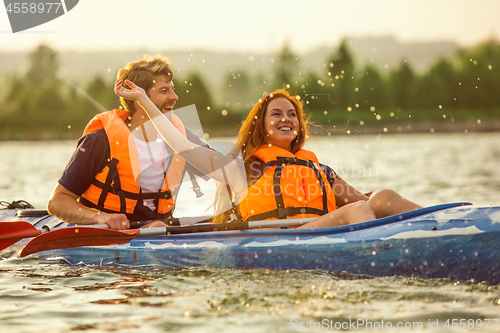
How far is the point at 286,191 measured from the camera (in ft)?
10.6

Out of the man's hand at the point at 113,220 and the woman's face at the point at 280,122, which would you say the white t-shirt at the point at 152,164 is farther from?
the woman's face at the point at 280,122

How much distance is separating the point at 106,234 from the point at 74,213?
275mm

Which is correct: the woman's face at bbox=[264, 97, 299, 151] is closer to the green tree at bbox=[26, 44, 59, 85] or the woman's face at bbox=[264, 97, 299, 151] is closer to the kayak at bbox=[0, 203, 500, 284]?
the kayak at bbox=[0, 203, 500, 284]

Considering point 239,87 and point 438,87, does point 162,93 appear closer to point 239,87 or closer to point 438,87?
point 438,87

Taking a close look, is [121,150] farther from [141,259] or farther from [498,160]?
[498,160]

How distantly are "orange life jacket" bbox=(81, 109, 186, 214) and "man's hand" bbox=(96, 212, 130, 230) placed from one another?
0.16m

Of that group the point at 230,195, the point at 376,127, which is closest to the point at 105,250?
the point at 230,195

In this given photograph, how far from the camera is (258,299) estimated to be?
267 cm

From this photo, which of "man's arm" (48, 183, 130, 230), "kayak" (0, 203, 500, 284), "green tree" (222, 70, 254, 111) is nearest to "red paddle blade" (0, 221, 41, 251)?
"man's arm" (48, 183, 130, 230)

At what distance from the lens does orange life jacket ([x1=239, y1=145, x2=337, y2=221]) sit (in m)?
3.21

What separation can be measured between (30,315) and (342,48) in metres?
44.0

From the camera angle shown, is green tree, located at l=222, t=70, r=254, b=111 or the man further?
green tree, located at l=222, t=70, r=254, b=111

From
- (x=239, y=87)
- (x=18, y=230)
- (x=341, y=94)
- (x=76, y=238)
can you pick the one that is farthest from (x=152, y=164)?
(x=239, y=87)

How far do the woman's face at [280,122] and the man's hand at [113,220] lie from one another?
1.13 m
